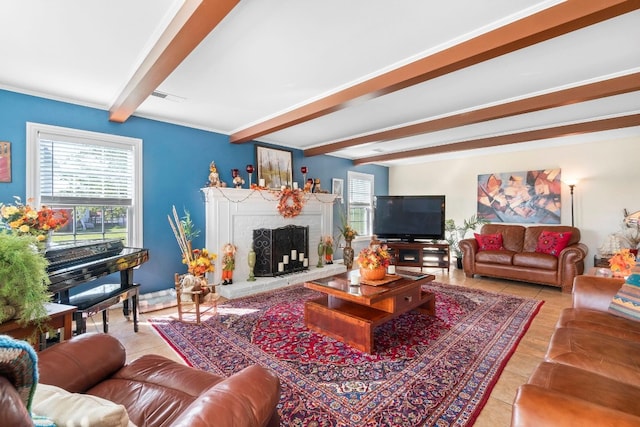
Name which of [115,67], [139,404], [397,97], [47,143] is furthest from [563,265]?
[47,143]

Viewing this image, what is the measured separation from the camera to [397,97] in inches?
128

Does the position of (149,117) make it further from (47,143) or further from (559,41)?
(559,41)

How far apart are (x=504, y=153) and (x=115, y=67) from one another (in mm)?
6341

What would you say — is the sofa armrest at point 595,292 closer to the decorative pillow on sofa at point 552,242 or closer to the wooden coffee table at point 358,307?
the wooden coffee table at point 358,307

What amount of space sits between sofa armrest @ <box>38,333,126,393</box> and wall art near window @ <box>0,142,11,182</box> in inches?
103

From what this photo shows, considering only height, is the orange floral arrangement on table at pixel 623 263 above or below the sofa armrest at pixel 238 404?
above

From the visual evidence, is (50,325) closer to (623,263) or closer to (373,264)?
(373,264)

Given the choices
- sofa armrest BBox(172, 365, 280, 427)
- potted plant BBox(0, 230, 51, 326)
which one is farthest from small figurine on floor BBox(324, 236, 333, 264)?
sofa armrest BBox(172, 365, 280, 427)

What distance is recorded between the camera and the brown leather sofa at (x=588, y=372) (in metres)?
0.91

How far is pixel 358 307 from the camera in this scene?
2812mm

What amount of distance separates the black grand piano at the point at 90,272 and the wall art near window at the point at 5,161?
40.3 inches

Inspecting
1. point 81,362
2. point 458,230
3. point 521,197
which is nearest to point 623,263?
point 521,197

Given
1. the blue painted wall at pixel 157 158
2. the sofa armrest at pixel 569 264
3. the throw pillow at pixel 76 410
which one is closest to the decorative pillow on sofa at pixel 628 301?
the sofa armrest at pixel 569 264

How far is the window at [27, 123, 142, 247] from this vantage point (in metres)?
3.16
